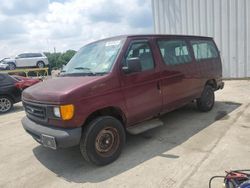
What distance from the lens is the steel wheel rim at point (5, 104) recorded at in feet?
33.2

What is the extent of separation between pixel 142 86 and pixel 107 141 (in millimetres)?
1194

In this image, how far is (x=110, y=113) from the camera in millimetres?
4797

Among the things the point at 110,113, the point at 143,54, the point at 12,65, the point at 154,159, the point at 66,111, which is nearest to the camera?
the point at 66,111

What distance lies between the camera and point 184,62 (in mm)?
6301

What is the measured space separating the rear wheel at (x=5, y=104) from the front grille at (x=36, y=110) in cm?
576

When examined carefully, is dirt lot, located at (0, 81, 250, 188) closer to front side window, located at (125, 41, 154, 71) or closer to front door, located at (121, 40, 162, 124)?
front door, located at (121, 40, 162, 124)

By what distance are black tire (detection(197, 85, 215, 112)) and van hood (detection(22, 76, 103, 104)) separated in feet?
11.5

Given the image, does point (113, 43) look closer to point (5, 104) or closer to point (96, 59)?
point (96, 59)

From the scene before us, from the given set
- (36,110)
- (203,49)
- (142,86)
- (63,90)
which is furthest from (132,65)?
(203,49)

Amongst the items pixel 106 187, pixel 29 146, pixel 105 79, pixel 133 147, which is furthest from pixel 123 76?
pixel 29 146

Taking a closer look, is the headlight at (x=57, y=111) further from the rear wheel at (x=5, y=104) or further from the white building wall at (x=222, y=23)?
the white building wall at (x=222, y=23)

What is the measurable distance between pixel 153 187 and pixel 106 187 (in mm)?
643

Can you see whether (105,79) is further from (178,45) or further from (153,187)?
(178,45)

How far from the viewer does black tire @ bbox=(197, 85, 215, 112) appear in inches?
280
